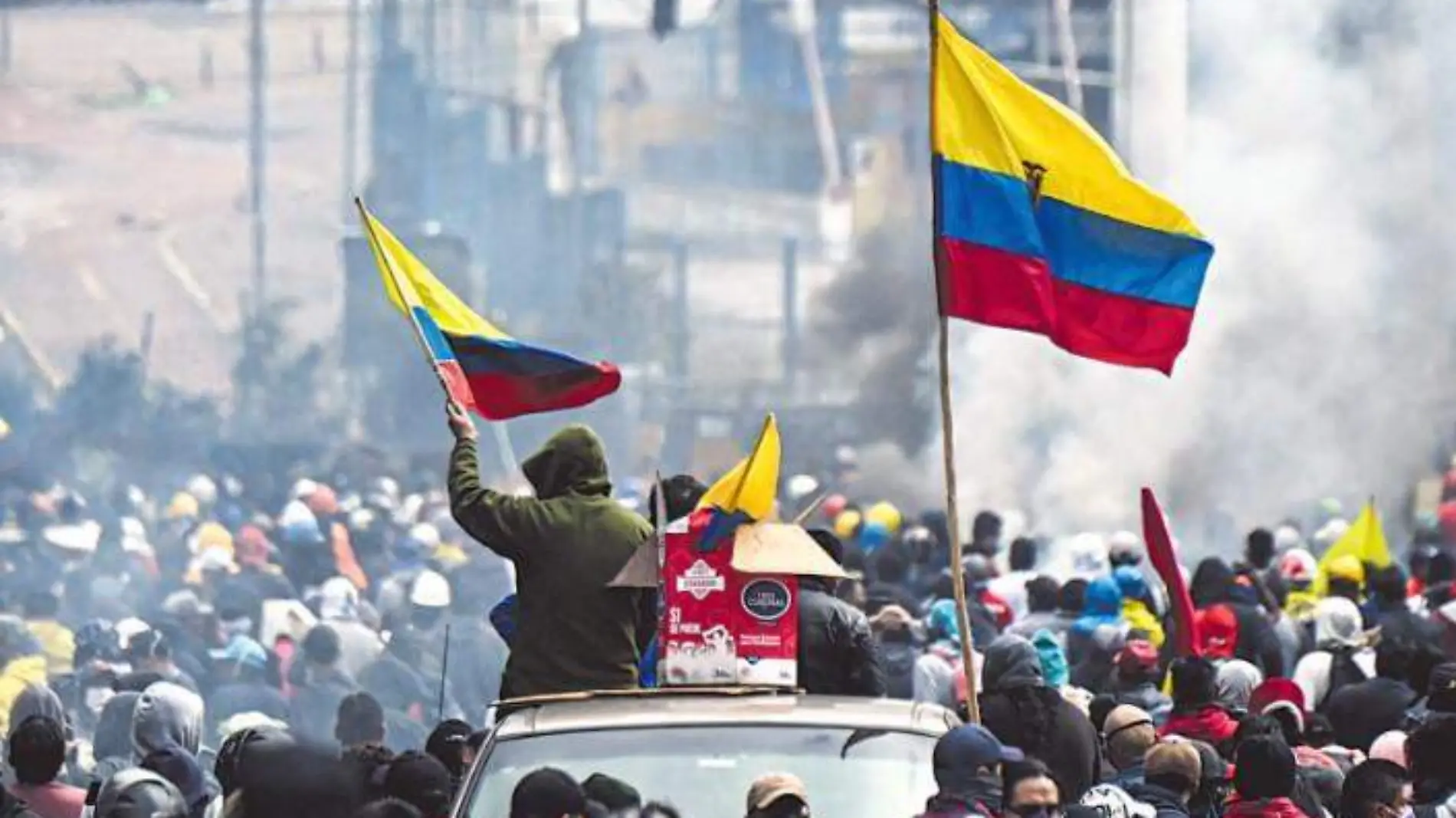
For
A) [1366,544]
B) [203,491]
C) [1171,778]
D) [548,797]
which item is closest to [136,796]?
[548,797]

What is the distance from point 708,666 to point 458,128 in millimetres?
55548

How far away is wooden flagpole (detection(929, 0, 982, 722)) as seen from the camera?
352 inches

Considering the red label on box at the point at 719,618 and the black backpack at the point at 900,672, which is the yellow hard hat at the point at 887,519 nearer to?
the black backpack at the point at 900,672

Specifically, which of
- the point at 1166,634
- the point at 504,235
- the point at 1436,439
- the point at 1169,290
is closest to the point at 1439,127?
the point at 1436,439

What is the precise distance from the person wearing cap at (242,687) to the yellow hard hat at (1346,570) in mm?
4314

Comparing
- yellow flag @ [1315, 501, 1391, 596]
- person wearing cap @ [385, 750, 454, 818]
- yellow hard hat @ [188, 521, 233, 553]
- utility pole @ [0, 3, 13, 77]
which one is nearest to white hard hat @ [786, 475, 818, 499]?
yellow hard hat @ [188, 521, 233, 553]

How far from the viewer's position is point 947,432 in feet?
29.8

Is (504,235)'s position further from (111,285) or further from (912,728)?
(912,728)

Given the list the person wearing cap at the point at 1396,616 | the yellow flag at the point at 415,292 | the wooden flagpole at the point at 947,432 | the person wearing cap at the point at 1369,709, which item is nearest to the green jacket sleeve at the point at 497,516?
the wooden flagpole at the point at 947,432

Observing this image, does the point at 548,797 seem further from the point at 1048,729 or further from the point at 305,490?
the point at 305,490

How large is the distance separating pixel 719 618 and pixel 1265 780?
1.27 metres

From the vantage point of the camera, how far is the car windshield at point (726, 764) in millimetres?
7918

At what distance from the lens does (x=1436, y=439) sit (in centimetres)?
3941

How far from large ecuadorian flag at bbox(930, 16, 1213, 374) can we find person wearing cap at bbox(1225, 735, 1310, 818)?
5.36ft
